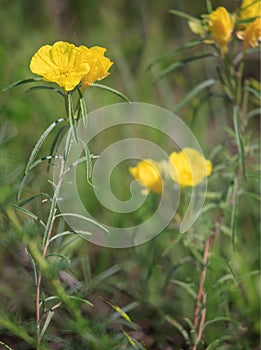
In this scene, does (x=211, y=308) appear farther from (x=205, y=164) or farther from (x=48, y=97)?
(x=48, y=97)

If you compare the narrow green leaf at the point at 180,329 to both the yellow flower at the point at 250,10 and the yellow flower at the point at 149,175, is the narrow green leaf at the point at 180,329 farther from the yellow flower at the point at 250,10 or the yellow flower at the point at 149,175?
the yellow flower at the point at 250,10

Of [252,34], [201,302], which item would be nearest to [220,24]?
[252,34]

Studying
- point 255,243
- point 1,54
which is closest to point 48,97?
point 1,54

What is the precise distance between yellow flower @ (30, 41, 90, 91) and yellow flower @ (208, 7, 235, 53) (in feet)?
0.97

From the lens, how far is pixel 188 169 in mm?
1082

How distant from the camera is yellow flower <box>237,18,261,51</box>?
1009mm

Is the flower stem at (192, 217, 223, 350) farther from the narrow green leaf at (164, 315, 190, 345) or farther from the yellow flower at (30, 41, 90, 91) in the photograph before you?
the yellow flower at (30, 41, 90, 91)

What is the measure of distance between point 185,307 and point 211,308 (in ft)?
0.60

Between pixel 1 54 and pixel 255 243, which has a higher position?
pixel 1 54

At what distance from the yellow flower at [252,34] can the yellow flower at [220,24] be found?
0.08 ft

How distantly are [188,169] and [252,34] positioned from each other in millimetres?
258

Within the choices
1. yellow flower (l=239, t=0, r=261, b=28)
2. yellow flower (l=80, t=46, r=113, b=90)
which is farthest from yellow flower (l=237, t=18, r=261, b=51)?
yellow flower (l=80, t=46, r=113, b=90)

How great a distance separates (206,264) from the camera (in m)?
1.07

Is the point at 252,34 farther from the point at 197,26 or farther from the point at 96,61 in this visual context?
the point at 96,61
